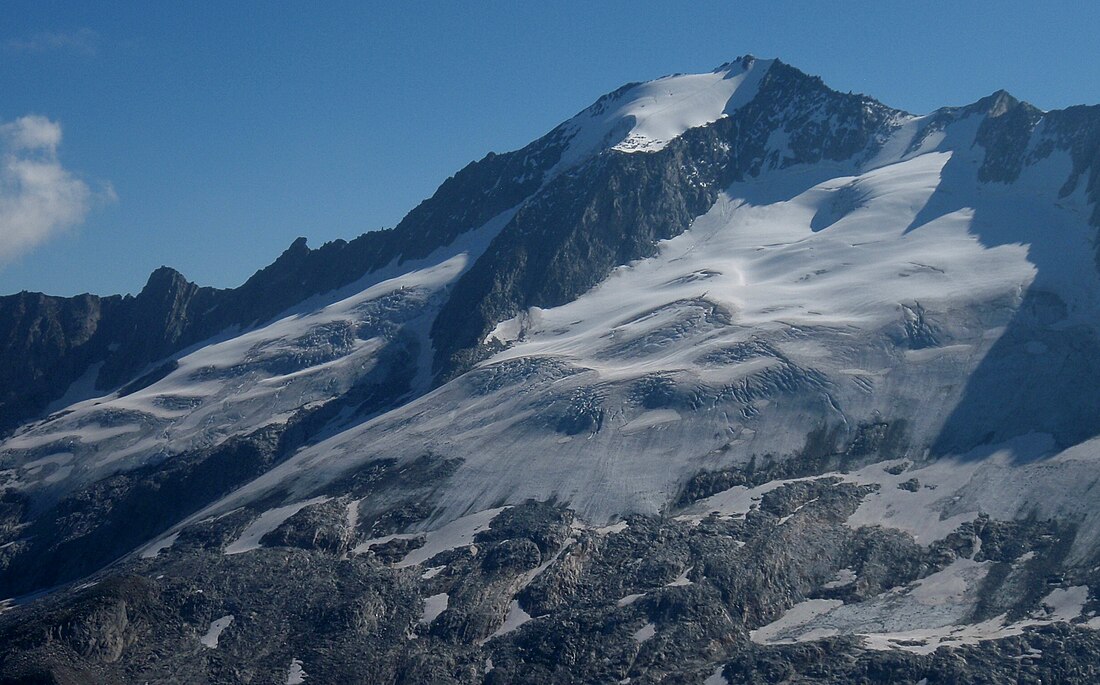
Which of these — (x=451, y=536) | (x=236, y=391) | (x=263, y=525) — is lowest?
(x=451, y=536)

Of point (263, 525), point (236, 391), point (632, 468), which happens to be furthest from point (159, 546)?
point (236, 391)

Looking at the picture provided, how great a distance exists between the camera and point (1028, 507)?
358 feet

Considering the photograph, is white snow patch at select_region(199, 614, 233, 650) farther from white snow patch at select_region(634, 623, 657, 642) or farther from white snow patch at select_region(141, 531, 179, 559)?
white snow patch at select_region(634, 623, 657, 642)

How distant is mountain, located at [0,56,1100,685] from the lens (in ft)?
321

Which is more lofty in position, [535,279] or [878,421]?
[535,279]

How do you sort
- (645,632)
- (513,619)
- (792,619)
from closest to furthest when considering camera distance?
1. (645,632)
2. (792,619)
3. (513,619)

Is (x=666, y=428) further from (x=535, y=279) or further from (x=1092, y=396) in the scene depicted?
(x=535, y=279)

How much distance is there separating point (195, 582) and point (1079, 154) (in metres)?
136

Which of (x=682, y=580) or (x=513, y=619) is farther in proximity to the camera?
(x=682, y=580)

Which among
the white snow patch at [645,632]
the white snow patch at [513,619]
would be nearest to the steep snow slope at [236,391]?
the white snow patch at [513,619]

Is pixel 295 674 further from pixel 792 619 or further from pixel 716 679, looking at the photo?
pixel 792 619

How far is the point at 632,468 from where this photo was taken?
124375mm

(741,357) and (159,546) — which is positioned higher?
(741,357)

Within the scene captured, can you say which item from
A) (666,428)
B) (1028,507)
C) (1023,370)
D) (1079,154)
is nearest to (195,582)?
(666,428)
